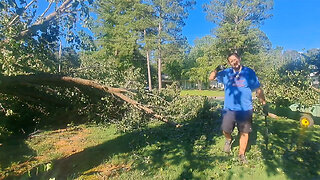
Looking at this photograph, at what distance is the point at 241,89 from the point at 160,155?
6.60 feet

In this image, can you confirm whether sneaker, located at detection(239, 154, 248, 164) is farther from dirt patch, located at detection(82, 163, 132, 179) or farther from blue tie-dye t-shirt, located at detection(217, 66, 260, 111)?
dirt patch, located at detection(82, 163, 132, 179)

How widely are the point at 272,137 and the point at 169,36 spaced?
821 inches

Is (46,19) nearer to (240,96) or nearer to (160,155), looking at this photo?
(160,155)

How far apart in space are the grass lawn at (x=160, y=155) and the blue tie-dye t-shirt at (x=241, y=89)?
0.88 meters

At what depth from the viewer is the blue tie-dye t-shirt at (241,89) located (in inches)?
154

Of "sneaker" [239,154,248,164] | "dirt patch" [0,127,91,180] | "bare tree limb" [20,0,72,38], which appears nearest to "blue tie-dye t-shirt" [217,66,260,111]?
"sneaker" [239,154,248,164]

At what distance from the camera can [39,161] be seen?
4953 millimetres

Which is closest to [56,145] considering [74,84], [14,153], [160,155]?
[14,153]

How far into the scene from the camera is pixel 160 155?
16.1 ft

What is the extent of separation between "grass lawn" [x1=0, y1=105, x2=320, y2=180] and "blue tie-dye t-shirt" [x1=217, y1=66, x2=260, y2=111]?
0.88 metres

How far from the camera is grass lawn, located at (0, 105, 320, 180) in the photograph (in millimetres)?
3750

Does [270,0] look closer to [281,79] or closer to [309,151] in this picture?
[281,79]

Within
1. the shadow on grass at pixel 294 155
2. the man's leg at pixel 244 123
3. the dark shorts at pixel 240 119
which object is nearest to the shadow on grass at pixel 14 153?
the dark shorts at pixel 240 119

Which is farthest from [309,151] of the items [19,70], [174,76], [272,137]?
[174,76]
